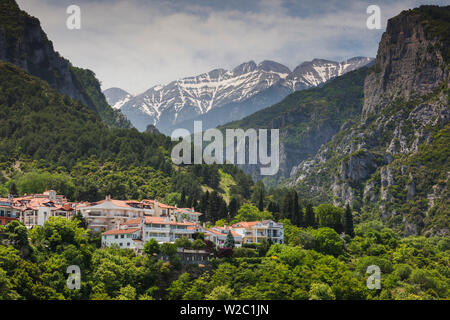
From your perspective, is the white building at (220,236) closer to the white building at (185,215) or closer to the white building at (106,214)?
the white building at (185,215)

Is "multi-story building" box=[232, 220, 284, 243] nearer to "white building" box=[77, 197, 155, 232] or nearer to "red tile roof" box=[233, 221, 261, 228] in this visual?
"red tile roof" box=[233, 221, 261, 228]

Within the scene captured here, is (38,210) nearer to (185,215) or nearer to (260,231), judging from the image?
(185,215)

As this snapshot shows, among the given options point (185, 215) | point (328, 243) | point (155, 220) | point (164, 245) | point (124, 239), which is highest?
point (185, 215)

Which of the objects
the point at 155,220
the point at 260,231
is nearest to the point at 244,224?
the point at 260,231

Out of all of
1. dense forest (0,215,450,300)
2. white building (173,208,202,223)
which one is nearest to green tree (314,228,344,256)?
dense forest (0,215,450,300)

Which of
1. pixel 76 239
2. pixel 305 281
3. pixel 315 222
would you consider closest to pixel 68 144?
pixel 315 222

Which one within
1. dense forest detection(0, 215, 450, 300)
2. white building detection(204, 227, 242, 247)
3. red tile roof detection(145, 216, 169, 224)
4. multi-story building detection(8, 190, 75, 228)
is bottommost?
dense forest detection(0, 215, 450, 300)

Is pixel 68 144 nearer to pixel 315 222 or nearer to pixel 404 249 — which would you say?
pixel 315 222

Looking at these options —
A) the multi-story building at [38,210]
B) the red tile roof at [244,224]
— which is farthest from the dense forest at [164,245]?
the red tile roof at [244,224]

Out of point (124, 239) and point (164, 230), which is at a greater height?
point (164, 230)
